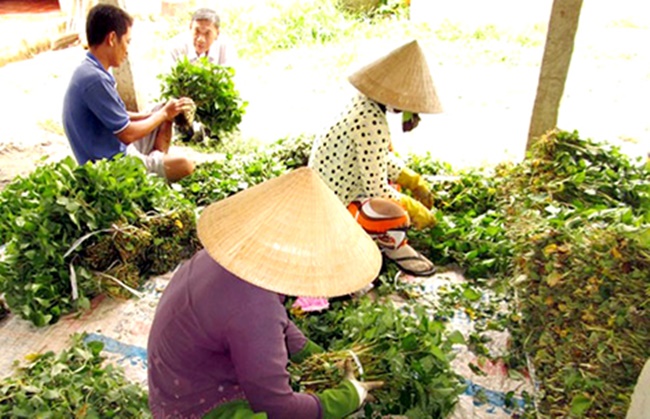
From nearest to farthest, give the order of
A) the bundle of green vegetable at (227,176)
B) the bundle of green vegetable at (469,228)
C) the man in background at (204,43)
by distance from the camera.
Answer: the bundle of green vegetable at (469,228)
the bundle of green vegetable at (227,176)
the man in background at (204,43)

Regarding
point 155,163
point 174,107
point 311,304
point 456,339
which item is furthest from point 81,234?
point 456,339

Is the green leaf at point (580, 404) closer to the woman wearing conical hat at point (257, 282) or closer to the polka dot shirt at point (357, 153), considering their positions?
the woman wearing conical hat at point (257, 282)

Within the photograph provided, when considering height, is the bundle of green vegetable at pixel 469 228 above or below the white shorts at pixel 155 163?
below

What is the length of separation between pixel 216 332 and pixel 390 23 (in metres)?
7.74

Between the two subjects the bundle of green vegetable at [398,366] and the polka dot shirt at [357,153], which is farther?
the polka dot shirt at [357,153]

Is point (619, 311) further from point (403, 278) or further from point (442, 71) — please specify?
point (442, 71)

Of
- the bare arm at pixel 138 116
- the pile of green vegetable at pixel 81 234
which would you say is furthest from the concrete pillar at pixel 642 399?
the bare arm at pixel 138 116

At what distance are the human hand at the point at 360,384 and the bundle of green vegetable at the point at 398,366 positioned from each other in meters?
0.04

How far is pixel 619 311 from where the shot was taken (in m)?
1.91

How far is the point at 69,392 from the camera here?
7.14 feet

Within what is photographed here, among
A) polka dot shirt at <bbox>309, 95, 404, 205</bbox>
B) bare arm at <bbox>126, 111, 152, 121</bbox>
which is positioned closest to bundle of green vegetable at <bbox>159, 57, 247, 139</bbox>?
bare arm at <bbox>126, 111, 152, 121</bbox>

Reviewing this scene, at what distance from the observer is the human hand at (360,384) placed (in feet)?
6.46

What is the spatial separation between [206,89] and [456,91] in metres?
3.06

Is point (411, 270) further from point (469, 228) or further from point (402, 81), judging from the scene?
point (402, 81)
